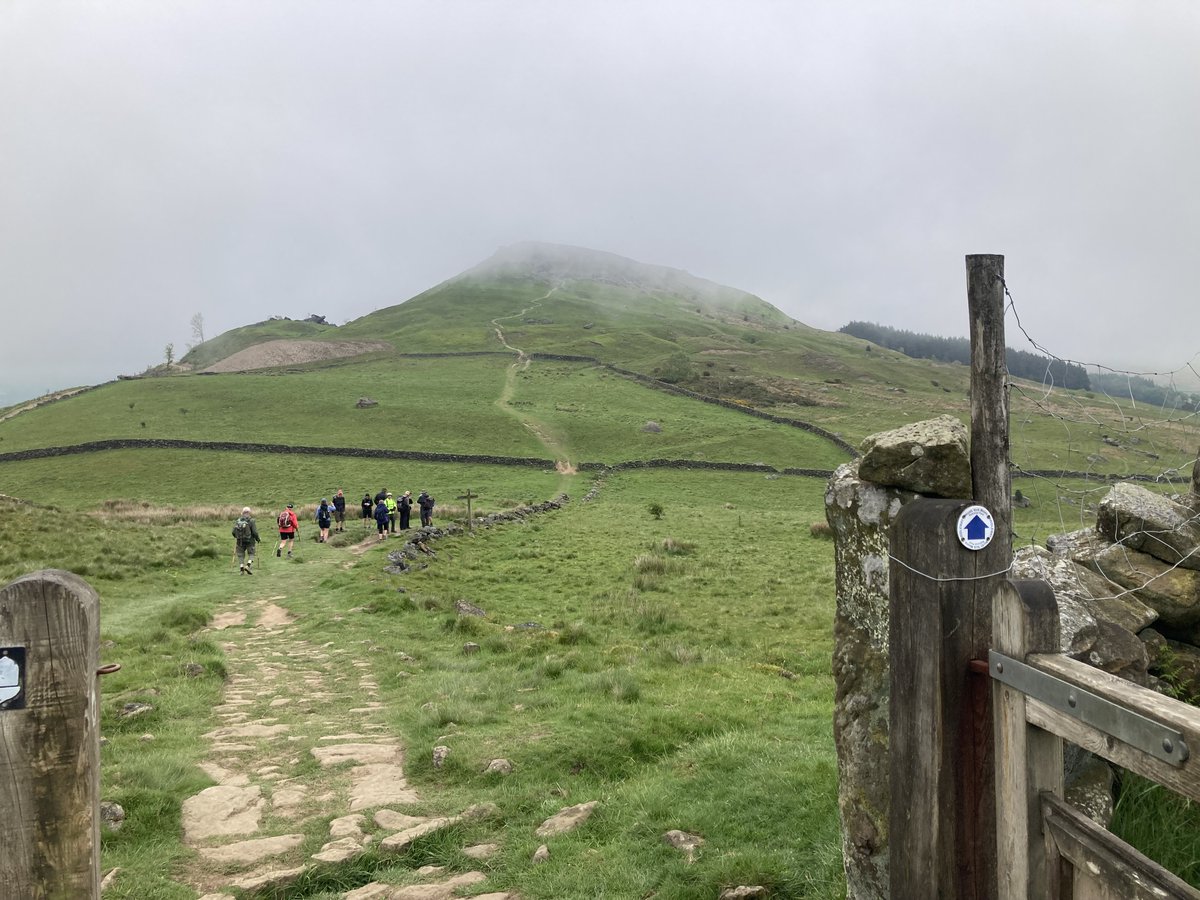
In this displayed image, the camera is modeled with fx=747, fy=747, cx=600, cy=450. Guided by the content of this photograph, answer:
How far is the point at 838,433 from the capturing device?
239 feet

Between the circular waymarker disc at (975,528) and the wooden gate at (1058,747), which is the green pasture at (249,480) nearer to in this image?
the circular waymarker disc at (975,528)

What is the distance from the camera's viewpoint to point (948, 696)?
3352 millimetres

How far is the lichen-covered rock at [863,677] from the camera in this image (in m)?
4.69

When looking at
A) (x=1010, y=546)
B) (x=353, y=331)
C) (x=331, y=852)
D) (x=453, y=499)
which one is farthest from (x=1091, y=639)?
(x=353, y=331)

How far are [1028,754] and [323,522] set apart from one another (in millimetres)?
31010

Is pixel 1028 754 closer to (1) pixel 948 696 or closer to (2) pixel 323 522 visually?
(1) pixel 948 696

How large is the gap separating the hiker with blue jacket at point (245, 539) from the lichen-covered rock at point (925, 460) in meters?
22.3

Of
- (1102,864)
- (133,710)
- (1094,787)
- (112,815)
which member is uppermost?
(1102,864)

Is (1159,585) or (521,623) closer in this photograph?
(1159,585)

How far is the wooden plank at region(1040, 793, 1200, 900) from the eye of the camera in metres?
2.32

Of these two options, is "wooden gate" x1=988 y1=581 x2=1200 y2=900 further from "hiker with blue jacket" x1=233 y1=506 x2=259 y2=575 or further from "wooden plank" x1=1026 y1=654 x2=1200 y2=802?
"hiker with blue jacket" x1=233 y1=506 x2=259 y2=575

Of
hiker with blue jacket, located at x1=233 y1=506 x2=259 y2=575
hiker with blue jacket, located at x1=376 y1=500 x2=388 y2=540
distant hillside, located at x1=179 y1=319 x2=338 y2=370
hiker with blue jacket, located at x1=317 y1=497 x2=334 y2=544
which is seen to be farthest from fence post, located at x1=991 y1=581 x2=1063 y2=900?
distant hillside, located at x1=179 y1=319 x2=338 y2=370

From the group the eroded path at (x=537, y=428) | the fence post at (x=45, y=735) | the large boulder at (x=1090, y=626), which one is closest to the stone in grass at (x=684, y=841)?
the large boulder at (x=1090, y=626)

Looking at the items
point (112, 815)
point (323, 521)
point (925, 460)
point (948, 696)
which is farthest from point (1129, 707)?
point (323, 521)
